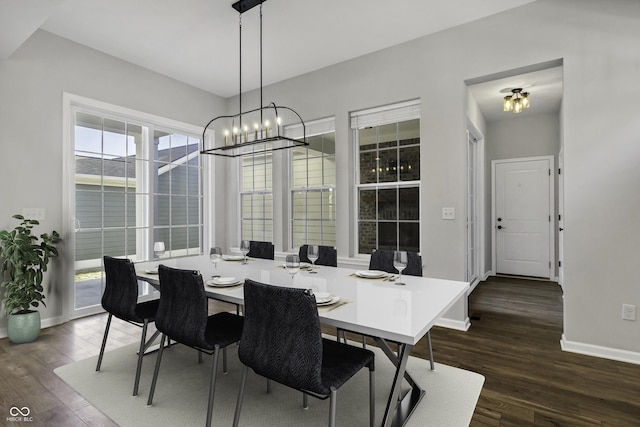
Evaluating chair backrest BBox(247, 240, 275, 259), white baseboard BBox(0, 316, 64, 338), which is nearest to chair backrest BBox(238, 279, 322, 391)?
chair backrest BBox(247, 240, 275, 259)

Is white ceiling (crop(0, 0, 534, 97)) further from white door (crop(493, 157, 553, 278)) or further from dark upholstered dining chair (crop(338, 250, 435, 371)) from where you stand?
white door (crop(493, 157, 553, 278))

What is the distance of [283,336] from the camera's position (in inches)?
58.2

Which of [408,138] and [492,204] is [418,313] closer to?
[408,138]

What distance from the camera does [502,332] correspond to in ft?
10.8

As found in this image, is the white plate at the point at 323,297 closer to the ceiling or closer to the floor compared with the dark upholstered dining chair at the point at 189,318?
closer to the ceiling

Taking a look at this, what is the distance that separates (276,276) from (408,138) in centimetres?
232

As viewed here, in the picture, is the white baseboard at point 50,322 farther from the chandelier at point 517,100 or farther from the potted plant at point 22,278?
the chandelier at point 517,100

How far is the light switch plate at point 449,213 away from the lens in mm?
3391

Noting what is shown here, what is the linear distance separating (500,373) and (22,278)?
13.2 feet

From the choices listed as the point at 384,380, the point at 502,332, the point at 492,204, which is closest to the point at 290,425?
the point at 384,380

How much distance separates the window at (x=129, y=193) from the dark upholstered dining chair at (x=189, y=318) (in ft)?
7.89

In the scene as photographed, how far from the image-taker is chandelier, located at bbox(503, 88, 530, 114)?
4.54 m

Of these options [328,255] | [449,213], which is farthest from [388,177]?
[328,255]

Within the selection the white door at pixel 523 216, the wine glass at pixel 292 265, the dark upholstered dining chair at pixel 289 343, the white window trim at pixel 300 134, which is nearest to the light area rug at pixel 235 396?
the dark upholstered dining chair at pixel 289 343
